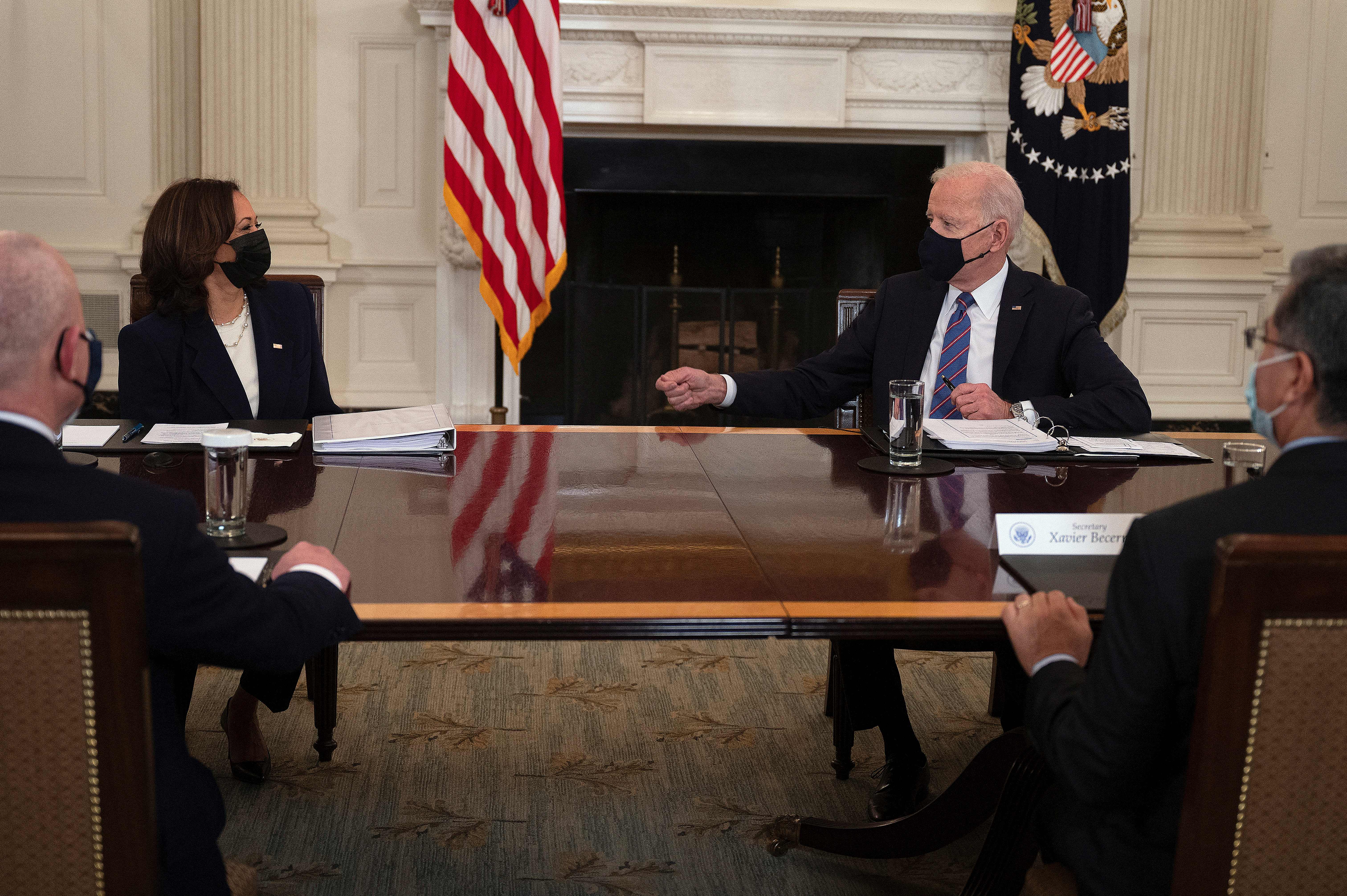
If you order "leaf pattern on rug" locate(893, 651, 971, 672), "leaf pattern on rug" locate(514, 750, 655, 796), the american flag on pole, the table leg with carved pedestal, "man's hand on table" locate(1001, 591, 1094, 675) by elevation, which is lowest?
"leaf pattern on rug" locate(514, 750, 655, 796)

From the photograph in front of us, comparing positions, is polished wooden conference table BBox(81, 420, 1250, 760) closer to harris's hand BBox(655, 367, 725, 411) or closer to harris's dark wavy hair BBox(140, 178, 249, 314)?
harris's hand BBox(655, 367, 725, 411)

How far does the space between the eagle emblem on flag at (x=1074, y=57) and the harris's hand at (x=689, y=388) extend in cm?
273

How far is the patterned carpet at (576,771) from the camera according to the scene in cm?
203

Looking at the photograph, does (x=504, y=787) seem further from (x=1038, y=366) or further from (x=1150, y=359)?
(x=1150, y=359)

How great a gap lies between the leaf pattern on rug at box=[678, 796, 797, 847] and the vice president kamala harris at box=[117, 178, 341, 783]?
Answer: 2.84ft

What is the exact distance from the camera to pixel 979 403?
7.73 feet

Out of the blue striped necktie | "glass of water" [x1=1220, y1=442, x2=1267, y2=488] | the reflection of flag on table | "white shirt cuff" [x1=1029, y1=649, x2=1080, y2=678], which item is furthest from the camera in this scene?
the blue striped necktie

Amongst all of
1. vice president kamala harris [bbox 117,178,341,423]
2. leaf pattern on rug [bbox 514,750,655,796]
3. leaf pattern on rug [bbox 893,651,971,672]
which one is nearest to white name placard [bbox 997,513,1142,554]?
leaf pattern on rug [bbox 514,750,655,796]

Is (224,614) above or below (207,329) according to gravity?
below

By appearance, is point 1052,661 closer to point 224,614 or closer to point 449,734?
point 224,614

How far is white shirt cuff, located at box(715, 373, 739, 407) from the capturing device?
2.59 m

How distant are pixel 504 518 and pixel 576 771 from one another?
960 mm

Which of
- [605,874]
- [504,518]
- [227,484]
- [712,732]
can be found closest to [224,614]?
[227,484]

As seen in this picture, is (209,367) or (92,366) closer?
(92,366)
